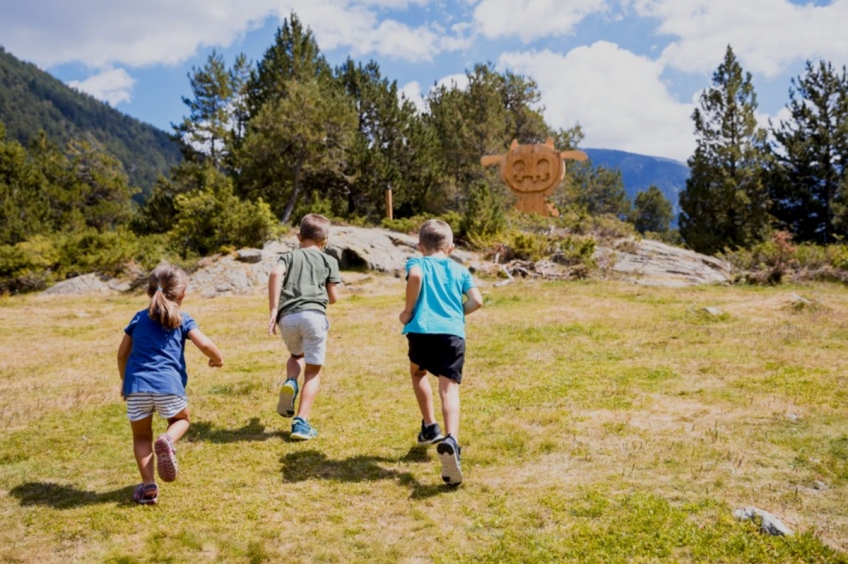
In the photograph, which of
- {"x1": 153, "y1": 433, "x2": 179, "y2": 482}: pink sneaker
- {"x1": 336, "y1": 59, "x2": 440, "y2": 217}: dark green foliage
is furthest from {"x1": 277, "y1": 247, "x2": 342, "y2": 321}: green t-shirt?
{"x1": 336, "y1": 59, "x2": 440, "y2": 217}: dark green foliage

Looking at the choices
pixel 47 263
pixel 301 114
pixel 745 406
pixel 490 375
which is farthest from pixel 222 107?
pixel 745 406

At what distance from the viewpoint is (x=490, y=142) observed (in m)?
28.8

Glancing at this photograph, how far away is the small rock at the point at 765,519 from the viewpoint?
105 inches

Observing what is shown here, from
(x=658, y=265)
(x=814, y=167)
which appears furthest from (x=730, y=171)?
(x=658, y=265)

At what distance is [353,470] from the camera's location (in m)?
3.75

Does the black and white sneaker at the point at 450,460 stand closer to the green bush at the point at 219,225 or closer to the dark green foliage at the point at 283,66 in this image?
the green bush at the point at 219,225

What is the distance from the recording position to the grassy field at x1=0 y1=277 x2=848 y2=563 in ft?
9.11

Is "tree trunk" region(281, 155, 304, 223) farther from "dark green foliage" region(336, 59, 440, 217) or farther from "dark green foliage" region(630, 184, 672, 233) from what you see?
"dark green foliage" region(630, 184, 672, 233)

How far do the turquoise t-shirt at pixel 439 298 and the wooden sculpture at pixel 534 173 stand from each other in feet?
38.1

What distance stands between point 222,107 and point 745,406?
25.5 m

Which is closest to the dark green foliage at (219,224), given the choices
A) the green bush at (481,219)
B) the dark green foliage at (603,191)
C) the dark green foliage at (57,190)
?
the green bush at (481,219)

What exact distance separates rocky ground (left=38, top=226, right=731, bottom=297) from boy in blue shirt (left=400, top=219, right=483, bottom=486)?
440 inches

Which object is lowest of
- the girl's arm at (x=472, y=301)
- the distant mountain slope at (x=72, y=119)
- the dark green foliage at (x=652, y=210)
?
the girl's arm at (x=472, y=301)

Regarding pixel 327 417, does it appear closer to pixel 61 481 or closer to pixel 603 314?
pixel 61 481
